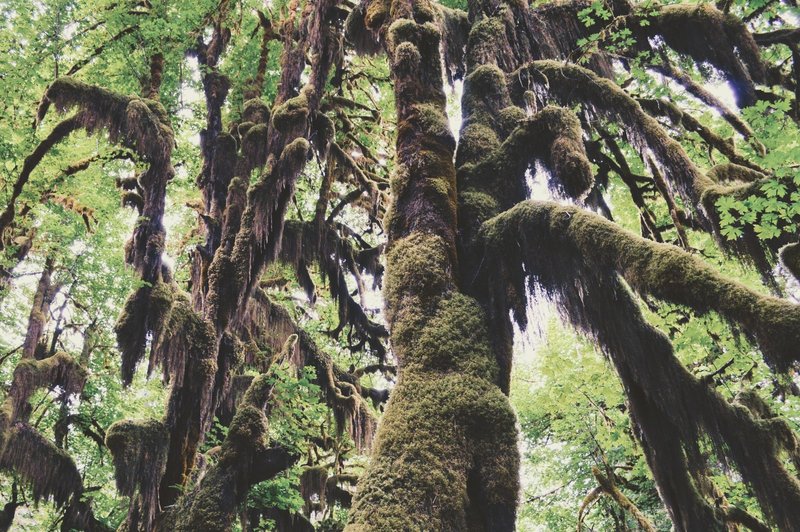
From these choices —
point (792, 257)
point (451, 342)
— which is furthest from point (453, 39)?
point (792, 257)

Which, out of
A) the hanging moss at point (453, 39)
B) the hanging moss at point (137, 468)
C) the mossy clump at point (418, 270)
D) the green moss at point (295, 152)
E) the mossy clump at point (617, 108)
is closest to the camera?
the mossy clump at point (418, 270)

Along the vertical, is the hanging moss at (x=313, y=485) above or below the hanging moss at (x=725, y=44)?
below

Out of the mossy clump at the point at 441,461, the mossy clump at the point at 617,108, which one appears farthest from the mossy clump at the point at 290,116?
the mossy clump at the point at 441,461

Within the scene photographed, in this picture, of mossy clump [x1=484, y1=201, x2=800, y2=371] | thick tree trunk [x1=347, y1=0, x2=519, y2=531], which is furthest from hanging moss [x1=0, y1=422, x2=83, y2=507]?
mossy clump [x1=484, y1=201, x2=800, y2=371]

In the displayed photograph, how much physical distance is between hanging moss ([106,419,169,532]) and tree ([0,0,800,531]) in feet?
0.10

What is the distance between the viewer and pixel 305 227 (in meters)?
10.5

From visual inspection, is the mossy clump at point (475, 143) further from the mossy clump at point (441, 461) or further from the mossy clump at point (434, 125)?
the mossy clump at point (441, 461)

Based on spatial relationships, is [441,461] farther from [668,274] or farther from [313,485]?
[313,485]

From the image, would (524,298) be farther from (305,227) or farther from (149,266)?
(305,227)

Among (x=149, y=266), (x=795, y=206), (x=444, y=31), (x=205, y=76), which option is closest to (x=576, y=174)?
(x=795, y=206)

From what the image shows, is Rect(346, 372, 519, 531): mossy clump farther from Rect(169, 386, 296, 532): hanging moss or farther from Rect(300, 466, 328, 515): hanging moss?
Rect(300, 466, 328, 515): hanging moss

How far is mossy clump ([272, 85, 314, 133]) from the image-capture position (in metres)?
8.56

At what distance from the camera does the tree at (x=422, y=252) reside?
3.69m

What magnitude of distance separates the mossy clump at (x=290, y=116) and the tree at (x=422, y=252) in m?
0.06
